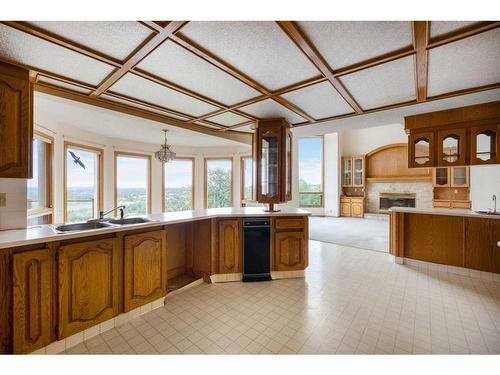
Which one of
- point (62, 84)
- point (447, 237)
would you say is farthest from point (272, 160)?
point (447, 237)

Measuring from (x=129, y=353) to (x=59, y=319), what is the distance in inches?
23.4

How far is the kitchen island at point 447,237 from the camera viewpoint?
2943 millimetres

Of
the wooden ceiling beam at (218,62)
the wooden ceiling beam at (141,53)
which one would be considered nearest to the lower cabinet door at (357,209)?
the wooden ceiling beam at (218,62)

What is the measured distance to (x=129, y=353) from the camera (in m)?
1.68

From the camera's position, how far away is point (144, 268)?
2215 millimetres

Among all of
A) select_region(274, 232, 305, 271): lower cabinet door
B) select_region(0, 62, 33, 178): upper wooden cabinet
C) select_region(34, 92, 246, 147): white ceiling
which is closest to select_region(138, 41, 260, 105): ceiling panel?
select_region(0, 62, 33, 178): upper wooden cabinet

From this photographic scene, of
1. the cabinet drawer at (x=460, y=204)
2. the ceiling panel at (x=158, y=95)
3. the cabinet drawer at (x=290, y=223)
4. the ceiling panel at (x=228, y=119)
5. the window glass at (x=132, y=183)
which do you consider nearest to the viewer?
the ceiling panel at (x=158, y=95)

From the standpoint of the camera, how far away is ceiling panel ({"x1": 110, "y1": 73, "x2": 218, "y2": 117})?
2.14m

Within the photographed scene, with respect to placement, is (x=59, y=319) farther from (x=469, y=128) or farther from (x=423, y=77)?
(x=469, y=128)

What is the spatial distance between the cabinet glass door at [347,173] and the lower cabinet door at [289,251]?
6646 millimetres

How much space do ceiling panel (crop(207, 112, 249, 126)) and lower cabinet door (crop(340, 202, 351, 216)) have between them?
659 cm

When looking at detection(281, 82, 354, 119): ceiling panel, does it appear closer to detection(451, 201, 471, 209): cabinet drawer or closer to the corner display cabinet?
the corner display cabinet

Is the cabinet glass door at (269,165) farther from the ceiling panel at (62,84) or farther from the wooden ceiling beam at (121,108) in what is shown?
the ceiling panel at (62,84)

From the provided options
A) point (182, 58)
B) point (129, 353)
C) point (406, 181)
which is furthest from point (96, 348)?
point (406, 181)
